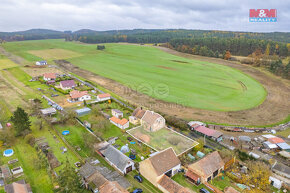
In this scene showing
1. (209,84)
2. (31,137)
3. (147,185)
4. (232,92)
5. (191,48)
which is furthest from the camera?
(191,48)

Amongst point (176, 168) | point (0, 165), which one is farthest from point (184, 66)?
point (0, 165)

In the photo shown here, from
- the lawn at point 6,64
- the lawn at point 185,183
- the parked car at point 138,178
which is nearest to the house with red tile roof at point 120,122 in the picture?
the parked car at point 138,178

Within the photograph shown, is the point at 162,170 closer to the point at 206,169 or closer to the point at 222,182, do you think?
the point at 206,169

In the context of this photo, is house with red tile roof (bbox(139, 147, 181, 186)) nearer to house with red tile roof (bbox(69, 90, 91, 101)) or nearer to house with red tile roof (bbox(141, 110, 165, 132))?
house with red tile roof (bbox(141, 110, 165, 132))

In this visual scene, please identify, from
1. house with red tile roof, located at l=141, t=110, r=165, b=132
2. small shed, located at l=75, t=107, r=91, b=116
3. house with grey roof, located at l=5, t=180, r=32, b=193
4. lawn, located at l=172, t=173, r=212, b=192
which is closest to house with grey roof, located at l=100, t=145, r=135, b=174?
lawn, located at l=172, t=173, r=212, b=192

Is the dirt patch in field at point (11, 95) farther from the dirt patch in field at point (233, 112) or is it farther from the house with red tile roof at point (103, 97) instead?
the dirt patch in field at point (233, 112)

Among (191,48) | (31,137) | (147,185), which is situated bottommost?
(147,185)

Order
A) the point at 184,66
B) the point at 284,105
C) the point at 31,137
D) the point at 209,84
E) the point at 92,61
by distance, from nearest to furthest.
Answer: the point at 31,137
the point at 284,105
the point at 209,84
the point at 184,66
the point at 92,61

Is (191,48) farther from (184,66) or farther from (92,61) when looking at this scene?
(92,61)
